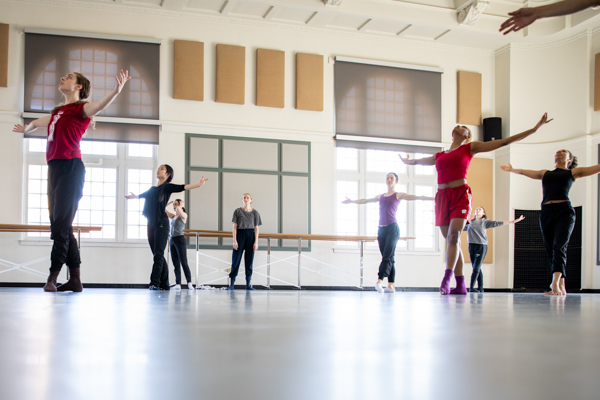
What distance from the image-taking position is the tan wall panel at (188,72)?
9859 millimetres

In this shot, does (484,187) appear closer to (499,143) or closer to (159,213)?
(499,143)

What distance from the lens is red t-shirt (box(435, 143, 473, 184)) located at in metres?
4.25

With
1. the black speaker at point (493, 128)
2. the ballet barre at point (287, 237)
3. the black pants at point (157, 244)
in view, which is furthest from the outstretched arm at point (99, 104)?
the black speaker at point (493, 128)

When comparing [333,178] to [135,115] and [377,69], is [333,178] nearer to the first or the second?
[377,69]

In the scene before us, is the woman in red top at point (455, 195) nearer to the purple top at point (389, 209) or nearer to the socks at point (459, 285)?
the socks at point (459, 285)

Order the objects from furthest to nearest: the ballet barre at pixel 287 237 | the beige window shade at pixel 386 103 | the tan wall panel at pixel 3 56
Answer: the beige window shade at pixel 386 103
the tan wall panel at pixel 3 56
the ballet barre at pixel 287 237

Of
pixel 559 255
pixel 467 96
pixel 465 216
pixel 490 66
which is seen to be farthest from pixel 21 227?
pixel 490 66

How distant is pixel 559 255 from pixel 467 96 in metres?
7.24

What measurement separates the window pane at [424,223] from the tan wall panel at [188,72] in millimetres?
5056

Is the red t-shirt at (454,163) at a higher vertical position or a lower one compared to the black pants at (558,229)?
higher

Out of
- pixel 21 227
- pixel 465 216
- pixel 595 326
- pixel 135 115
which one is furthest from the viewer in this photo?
pixel 135 115

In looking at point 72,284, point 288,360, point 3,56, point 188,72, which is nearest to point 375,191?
point 188,72

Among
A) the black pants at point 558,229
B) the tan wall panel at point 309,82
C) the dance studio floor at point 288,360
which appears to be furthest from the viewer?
the tan wall panel at point 309,82

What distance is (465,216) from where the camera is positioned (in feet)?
13.8
